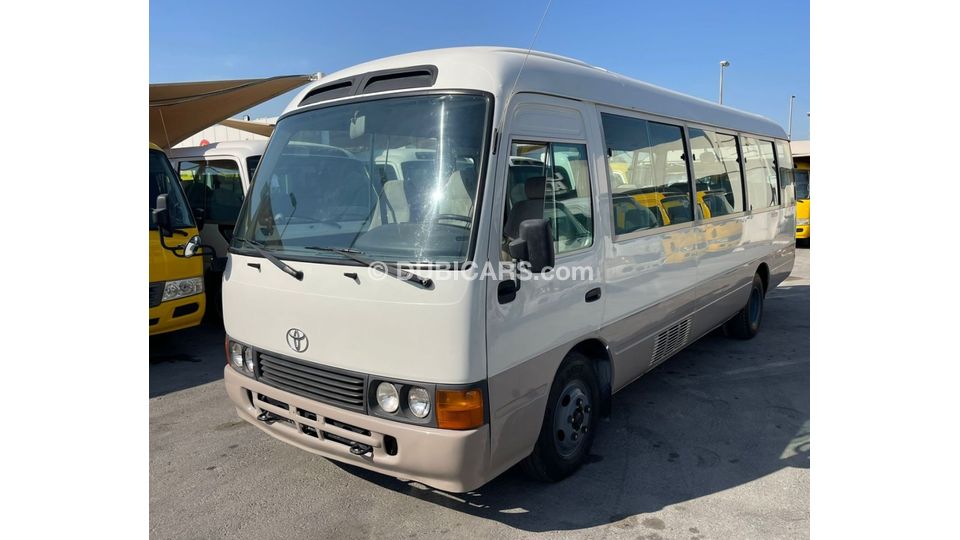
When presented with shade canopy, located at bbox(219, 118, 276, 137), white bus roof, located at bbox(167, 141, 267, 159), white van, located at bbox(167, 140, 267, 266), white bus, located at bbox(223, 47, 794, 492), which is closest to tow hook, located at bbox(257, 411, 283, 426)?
white bus, located at bbox(223, 47, 794, 492)

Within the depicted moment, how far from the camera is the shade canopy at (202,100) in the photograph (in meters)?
8.80

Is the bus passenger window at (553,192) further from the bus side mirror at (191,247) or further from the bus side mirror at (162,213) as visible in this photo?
the bus side mirror at (191,247)

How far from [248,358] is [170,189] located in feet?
12.7

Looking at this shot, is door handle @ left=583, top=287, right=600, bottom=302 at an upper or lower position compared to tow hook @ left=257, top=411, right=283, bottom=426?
upper

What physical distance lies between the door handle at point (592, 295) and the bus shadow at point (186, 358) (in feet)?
13.4

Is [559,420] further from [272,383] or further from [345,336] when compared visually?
[272,383]

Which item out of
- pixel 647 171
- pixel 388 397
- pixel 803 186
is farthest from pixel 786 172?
pixel 803 186

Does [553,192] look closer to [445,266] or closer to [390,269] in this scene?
[445,266]

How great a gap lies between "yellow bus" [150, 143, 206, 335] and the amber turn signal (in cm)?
406

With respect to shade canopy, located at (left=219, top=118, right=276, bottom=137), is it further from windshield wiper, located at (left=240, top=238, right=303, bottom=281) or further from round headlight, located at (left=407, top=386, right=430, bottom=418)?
round headlight, located at (left=407, top=386, right=430, bottom=418)

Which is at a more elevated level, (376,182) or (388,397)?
(376,182)

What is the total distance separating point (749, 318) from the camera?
732cm

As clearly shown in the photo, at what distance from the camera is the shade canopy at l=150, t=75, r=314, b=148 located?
8797mm

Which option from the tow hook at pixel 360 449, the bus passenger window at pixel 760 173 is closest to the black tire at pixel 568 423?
the tow hook at pixel 360 449
